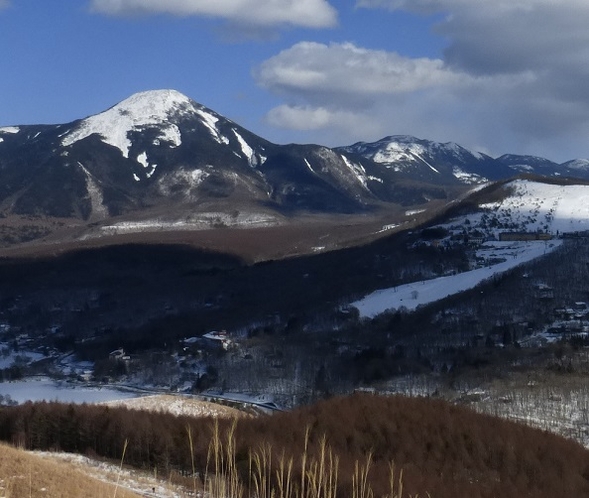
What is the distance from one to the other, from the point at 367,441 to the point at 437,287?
231 feet

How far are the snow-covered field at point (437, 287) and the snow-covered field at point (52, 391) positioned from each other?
31167 mm

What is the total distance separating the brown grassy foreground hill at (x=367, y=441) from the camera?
27984 millimetres

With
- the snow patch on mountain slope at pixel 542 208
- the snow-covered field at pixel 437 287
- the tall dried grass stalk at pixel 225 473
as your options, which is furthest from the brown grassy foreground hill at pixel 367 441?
the snow patch on mountain slope at pixel 542 208

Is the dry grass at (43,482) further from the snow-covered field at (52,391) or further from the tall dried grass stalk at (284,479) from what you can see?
the snow-covered field at (52,391)

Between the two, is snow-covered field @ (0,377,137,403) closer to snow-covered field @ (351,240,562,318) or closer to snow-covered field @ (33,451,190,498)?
snow-covered field @ (351,240,562,318)

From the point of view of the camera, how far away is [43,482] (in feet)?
66.7

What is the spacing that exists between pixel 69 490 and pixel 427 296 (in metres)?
81.8

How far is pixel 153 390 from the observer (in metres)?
75.5

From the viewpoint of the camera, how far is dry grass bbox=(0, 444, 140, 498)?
760 inches

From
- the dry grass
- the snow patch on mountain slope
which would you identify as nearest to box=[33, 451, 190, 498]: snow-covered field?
the dry grass

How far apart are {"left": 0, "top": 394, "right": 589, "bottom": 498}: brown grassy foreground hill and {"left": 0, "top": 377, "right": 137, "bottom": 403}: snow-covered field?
94.7 ft

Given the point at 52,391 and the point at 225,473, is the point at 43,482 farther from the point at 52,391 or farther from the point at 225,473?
the point at 52,391

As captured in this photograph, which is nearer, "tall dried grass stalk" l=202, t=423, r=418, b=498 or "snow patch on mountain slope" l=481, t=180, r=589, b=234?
"tall dried grass stalk" l=202, t=423, r=418, b=498

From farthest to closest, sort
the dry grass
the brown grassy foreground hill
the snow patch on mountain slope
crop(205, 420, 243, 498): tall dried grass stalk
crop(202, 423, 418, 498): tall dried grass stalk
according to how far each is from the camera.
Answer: the snow patch on mountain slope → the brown grassy foreground hill → the dry grass → crop(202, 423, 418, 498): tall dried grass stalk → crop(205, 420, 243, 498): tall dried grass stalk
